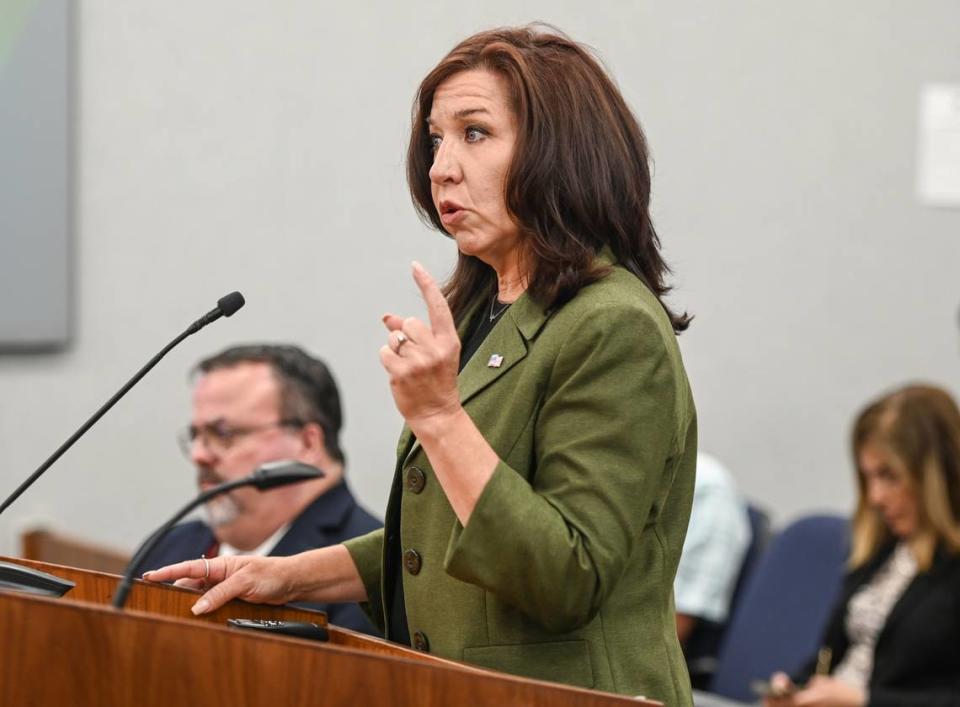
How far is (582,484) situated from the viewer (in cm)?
134

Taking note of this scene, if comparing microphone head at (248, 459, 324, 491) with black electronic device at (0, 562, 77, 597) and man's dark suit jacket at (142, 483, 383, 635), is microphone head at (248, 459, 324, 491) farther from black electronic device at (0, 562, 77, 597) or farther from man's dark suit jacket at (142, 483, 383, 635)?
man's dark suit jacket at (142, 483, 383, 635)

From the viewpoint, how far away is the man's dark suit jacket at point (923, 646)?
10.7 ft

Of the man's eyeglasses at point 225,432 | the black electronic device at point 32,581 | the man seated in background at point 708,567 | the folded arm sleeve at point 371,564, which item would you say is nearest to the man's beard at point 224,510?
the man's eyeglasses at point 225,432

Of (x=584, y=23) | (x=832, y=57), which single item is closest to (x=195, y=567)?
(x=584, y=23)

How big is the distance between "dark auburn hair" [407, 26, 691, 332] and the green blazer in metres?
0.05

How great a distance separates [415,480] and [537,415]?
15cm

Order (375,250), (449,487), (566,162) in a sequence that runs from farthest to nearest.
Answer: (375,250) < (566,162) < (449,487)

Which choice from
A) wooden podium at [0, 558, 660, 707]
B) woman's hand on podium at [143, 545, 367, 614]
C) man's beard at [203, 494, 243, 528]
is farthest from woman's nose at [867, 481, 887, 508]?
wooden podium at [0, 558, 660, 707]

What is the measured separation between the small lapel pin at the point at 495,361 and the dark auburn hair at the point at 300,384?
4.88 ft

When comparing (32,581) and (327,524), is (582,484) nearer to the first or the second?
(32,581)

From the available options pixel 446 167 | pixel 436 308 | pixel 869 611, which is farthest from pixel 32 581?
pixel 869 611

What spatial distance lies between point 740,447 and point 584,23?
4.46 feet

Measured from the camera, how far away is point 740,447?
4.49m

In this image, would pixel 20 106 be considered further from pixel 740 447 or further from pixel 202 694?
pixel 202 694
